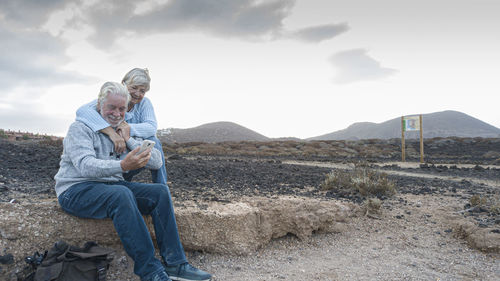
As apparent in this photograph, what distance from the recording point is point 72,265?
7.53ft

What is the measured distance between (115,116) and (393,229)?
3567 mm

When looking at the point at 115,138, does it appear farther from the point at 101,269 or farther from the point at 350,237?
the point at 350,237

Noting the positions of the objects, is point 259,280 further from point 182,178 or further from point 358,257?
point 182,178

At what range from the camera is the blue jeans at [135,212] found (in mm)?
2416

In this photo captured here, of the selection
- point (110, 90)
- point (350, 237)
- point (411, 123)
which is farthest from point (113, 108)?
point (411, 123)

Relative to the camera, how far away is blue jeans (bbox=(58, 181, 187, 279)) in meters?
2.42

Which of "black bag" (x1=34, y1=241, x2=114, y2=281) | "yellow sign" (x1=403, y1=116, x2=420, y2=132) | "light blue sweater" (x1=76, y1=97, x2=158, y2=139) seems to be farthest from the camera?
"yellow sign" (x1=403, y1=116, x2=420, y2=132)

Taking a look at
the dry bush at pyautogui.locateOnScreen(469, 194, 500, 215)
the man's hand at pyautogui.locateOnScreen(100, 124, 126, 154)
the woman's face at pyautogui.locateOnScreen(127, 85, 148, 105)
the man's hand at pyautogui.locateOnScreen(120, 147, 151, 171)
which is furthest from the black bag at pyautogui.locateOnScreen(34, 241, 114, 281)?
the dry bush at pyautogui.locateOnScreen(469, 194, 500, 215)

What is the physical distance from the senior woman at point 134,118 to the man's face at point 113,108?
Result: 5cm

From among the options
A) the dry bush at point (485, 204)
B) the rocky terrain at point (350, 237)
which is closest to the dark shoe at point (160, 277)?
the rocky terrain at point (350, 237)

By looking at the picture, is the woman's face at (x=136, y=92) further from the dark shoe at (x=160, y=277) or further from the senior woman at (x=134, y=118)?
the dark shoe at (x=160, y=277)

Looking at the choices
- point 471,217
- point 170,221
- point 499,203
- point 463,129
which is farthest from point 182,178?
point 463,129

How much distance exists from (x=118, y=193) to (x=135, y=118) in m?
1.13

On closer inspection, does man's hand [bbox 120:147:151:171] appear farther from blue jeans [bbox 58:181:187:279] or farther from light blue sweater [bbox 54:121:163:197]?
blue jeans [bbox 58:181:187:279]
